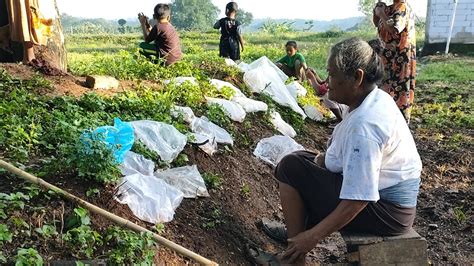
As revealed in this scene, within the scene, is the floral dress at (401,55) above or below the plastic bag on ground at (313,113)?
above

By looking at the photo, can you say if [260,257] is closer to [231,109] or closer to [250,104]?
[231,109]

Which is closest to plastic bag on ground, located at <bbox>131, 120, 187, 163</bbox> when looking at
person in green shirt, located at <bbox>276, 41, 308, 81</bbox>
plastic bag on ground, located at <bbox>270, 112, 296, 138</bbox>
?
plastic bag on ground, located at <bbox>270, 112, 296, 138</bbox>

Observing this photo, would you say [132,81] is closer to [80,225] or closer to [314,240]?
[80,225]

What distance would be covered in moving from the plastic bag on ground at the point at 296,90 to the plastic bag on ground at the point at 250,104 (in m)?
1.19

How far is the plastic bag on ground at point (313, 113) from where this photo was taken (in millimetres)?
6887

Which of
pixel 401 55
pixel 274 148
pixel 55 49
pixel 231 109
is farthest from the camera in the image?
pixel 401 55

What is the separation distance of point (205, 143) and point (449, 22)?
1558 cm

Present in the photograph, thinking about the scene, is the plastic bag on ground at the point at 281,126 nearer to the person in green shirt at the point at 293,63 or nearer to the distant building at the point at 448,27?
the person in green shirt at the point at 293,63

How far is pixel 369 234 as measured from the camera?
2895 millimetres

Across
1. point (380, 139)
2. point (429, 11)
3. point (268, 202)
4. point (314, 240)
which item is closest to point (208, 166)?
point (268, 202)

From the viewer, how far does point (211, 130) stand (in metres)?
4.72

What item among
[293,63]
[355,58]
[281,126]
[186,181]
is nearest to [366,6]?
[293,63]

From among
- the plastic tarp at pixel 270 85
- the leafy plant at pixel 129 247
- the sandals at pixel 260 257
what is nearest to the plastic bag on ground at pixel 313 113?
the plastic tarp at pixel 270 85

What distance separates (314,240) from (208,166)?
162 centimetres
